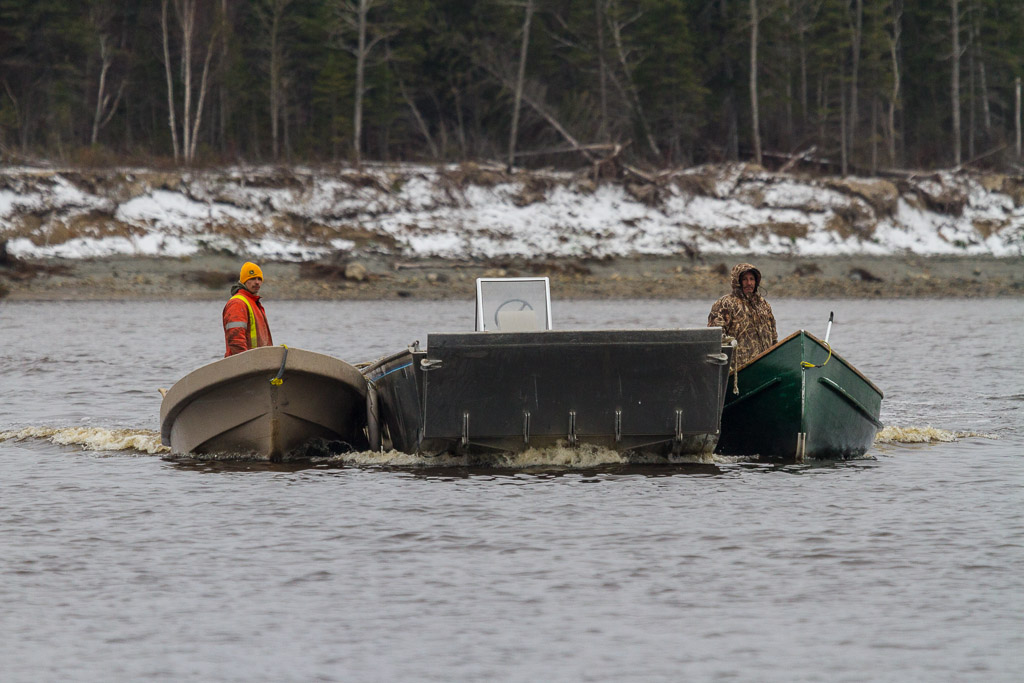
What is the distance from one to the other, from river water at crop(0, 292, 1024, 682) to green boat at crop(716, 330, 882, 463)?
0.32 meters

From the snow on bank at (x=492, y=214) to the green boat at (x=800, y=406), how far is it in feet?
110

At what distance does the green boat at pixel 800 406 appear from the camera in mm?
12453

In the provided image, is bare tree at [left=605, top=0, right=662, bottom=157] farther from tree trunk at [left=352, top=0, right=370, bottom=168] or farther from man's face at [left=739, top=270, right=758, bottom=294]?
man's face at [left=739, top=270, right=758, bottom=294]

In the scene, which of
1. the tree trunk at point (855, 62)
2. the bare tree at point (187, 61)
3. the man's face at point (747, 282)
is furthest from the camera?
the tree trunk at point (855, 62)

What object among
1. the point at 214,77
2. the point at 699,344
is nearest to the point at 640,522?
the point at 699,344

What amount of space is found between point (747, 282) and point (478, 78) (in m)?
47.4

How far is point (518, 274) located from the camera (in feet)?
146

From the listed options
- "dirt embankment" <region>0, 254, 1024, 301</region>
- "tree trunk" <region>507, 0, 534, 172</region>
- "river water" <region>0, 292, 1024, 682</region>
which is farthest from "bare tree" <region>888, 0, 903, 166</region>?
"river water" <region>0, 292, 1024, 682</region>

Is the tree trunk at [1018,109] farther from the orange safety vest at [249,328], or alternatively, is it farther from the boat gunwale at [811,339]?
the orange safety vest at [249,328]

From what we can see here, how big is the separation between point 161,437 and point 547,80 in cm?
4999

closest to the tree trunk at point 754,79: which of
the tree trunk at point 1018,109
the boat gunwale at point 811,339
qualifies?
the tree trunk at point 1018,109

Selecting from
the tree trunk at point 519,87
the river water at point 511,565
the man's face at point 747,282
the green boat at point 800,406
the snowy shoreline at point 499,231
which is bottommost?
the river water at point 511,565

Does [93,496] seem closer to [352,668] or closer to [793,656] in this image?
[352,668]

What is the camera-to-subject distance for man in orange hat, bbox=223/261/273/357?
1294 cm
